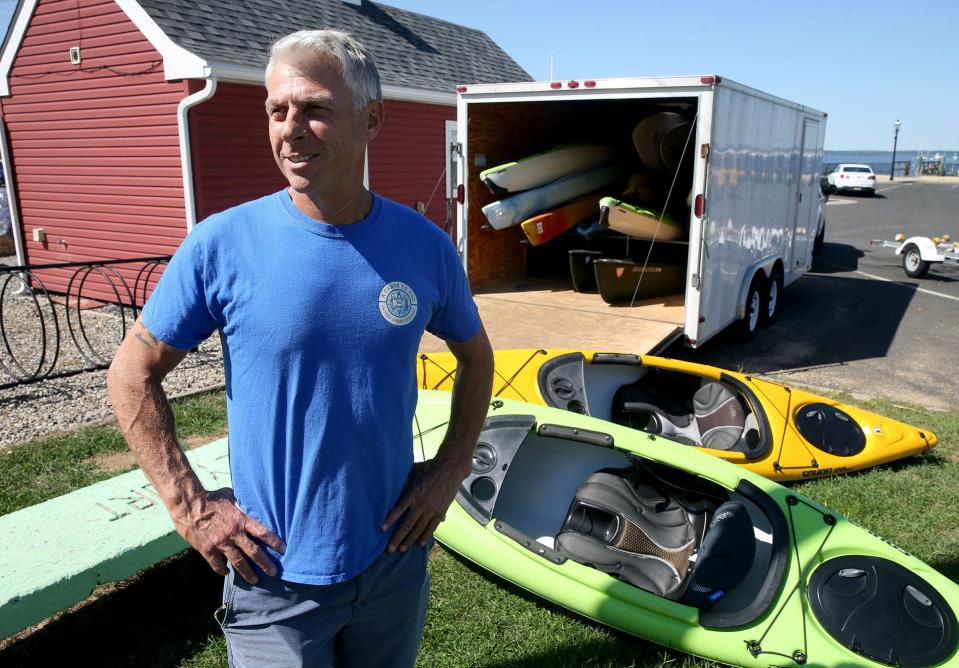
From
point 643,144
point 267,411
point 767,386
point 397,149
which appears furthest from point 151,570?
point 397,149

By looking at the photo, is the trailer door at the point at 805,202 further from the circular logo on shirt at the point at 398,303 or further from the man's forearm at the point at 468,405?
the circular logo on shirt at the point at 398,303

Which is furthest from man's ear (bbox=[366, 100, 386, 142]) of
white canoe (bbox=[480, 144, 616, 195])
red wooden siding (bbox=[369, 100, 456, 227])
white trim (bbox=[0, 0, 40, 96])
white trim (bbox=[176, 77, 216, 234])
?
white trim (bbox=[0, 0, 40, 96])

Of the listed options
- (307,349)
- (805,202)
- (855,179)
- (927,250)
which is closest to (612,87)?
(805,202)

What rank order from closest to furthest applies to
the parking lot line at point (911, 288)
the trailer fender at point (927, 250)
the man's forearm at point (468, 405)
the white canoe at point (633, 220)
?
1. the man's forearm at point (468, 405)
2. the white canoe at point (633, 220)
3. the parking lot line at point (911, 288)
4. the trailer fender at point (927, 250)

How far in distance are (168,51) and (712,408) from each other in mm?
8149

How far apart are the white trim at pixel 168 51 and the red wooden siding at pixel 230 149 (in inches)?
18.8

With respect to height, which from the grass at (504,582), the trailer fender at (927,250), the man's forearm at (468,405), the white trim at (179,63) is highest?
the white trim at (179,63)

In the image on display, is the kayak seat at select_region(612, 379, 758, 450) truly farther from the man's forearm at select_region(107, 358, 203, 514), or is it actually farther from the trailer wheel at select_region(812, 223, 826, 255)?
the trailer wheel at select_region(812, 223, 826, 255)

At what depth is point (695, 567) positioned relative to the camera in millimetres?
3322

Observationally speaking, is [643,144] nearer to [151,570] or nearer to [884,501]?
[884,501]

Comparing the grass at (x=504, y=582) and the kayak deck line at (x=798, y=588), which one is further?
the grass at (x=504, y=582)

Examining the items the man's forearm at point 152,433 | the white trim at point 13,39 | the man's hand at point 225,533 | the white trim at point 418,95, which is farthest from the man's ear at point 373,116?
the white trim at point 13,39

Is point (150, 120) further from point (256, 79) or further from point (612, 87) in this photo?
point (612, 87)

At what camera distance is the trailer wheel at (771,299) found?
9.63 m
